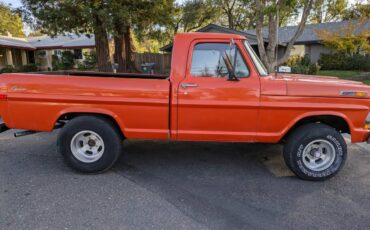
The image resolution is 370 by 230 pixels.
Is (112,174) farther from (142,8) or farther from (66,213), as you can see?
(142,8)

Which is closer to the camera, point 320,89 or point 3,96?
point 320,89

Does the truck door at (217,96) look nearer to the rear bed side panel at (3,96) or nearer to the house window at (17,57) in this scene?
the rear bed side panel at (3,96)

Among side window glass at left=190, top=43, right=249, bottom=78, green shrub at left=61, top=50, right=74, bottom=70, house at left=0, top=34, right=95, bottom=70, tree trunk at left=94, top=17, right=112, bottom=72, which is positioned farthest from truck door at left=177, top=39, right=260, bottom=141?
green shrub at left=61, top=50, right=74, bottom=70

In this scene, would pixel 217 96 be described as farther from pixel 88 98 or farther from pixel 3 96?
pixel 3 96

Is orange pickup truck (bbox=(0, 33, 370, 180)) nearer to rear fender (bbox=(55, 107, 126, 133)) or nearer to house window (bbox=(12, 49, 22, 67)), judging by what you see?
rear fender (bbox=(55, 107, 126, 133))

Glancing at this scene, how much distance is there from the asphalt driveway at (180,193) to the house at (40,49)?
25.0 m

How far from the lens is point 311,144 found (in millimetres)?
4355

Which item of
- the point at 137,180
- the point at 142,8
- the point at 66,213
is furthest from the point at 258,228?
the point at 142,8

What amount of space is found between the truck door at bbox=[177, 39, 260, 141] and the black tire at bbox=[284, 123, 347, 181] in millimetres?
635

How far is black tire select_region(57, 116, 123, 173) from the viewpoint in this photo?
172 inches

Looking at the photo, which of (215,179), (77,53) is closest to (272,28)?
(215,179)

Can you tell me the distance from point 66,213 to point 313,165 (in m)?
3.48

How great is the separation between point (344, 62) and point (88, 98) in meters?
25.1

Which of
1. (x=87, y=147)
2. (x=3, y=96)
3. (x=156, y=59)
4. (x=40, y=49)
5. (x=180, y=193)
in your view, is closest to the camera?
(x=180, y=193)
